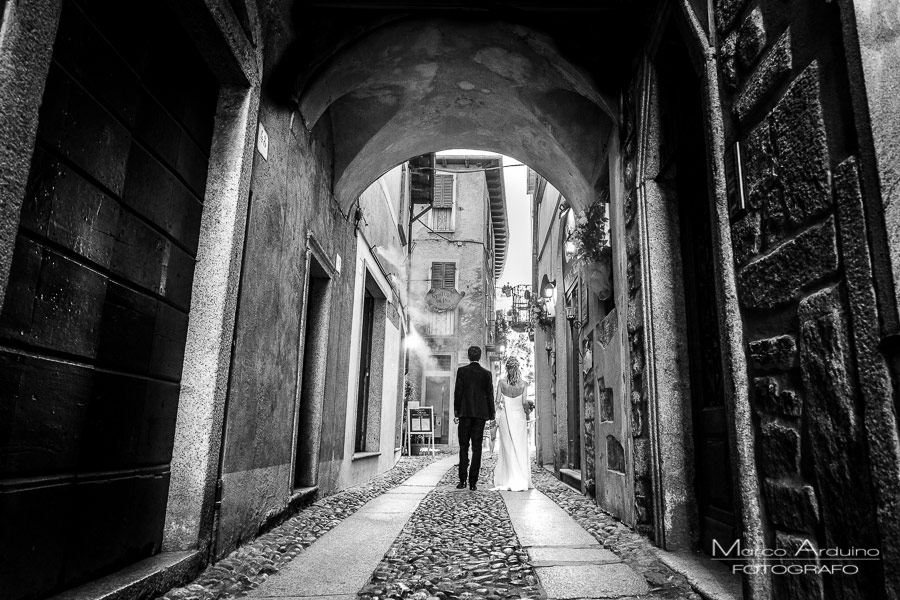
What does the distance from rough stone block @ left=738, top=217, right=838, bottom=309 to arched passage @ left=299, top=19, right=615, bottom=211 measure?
2.62m

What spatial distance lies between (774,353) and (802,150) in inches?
25.6

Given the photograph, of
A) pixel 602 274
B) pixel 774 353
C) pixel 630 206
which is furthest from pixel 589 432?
pixel 774 353

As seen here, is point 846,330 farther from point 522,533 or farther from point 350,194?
point 350,194

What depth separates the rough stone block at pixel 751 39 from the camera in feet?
6.86

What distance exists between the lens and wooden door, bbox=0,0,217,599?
186 centimetres

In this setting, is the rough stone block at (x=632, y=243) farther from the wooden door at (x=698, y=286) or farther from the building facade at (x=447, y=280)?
the building facade at (x=447, y=280)

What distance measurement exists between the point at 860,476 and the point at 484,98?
4.61 metres

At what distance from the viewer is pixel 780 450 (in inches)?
74.3

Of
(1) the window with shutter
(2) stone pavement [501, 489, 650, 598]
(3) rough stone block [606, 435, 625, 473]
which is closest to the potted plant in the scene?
(3) rough stone block [606, 435, 625, 473]

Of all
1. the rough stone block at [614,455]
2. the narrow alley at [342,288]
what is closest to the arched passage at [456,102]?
the narrow alley at [342,288]

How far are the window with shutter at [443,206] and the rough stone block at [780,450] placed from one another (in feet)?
62.1

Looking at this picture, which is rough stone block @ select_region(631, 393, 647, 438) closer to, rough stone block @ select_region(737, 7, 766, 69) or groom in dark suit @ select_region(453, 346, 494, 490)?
rough stone block @ select_region(737, 7, 766, 69)

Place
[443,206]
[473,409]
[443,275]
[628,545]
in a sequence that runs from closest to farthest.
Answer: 1. [628,545]
2. [473,409]
3. [443,275]
4. [443,206]

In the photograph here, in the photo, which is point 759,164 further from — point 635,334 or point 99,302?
point 99,302
